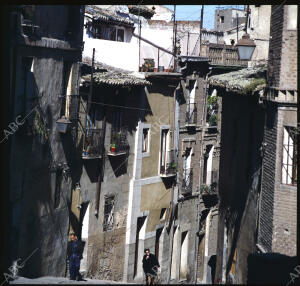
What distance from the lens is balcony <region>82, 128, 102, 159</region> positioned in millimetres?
22281

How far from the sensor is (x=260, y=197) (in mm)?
17344

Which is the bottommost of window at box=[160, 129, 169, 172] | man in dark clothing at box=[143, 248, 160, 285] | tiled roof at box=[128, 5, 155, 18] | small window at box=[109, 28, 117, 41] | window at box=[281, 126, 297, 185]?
man in dark clothing at box=[143, 248, 160, 285]

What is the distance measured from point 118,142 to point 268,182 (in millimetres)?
9157

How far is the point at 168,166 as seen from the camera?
93.8 ft

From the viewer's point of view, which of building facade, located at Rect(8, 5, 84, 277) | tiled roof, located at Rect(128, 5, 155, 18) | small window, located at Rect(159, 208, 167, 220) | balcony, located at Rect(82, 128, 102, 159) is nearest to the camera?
building facade, located at Rect(8, 5, 84, 277)

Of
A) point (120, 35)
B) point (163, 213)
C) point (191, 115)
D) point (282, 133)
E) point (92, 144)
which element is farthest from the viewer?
point (191, 115)

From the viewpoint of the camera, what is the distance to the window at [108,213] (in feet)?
80.5

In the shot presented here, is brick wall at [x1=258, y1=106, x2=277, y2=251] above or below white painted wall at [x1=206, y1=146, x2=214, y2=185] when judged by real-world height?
above

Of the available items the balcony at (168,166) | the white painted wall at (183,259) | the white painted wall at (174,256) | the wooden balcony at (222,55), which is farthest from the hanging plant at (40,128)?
the wooden balcony at (222,55)

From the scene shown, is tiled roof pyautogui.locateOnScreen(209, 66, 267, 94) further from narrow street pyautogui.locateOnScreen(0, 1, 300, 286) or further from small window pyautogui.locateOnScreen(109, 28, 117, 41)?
small window pyautogui.locateOnScreen(109, 28, 117, 41)

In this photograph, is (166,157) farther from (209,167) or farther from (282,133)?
(282,133)

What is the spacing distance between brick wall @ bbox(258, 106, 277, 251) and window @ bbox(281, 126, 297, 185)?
299 millimetres

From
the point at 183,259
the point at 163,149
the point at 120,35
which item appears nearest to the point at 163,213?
the point at 163,149

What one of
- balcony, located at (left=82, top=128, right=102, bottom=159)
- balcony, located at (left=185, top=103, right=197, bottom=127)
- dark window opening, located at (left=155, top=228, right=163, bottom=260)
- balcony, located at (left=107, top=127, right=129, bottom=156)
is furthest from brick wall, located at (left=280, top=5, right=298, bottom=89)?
balcony, located at (left=185, top=103, right=197, bottom=127)
